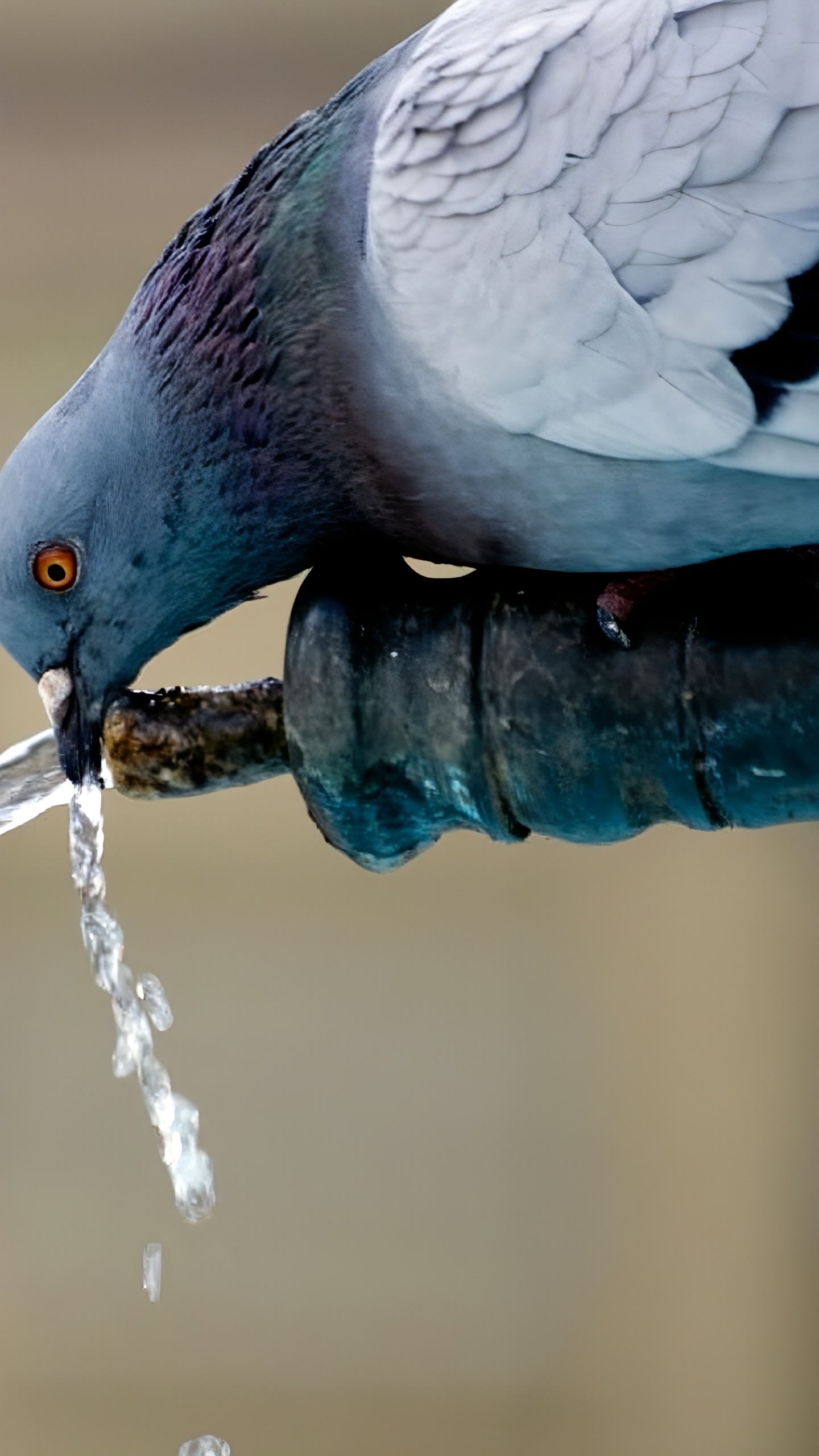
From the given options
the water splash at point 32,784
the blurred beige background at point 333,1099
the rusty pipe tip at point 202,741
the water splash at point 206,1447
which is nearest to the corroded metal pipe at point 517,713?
the rusty pipe tip at point 202,741

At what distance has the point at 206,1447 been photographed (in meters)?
1.73

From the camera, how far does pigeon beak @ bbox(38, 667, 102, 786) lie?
82 cm

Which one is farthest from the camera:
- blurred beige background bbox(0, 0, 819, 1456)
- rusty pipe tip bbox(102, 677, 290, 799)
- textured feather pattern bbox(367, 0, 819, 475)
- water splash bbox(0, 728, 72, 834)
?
Result: blurred beige background bbox(0, 0, 819, 1456)

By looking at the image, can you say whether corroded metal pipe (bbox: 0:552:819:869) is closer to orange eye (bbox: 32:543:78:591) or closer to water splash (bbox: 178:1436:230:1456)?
orange eye (bbox: 32:543:78:591)

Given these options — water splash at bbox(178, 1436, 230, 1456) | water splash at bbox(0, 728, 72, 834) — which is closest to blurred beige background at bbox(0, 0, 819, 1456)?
water splash at bbox(178, 1436, 230, 1456)

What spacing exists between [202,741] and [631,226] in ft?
1.05

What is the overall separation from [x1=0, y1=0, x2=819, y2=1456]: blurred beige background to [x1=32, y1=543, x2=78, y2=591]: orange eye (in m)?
1.42

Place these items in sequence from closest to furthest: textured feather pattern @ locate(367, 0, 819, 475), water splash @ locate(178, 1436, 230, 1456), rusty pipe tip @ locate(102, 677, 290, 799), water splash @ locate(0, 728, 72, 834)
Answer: textured feather pattern @ locate(367, 0, 819, 475) → rusty pipe tip @ locate(102, 677, 290, 799) → water splash @ locate(0, 728, 72, 834) → water splash @ locate(178, 1436, 230, 1456)

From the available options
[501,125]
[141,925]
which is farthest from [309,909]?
[501,125]

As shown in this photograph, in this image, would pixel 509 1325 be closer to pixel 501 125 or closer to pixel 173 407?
pixel 173 407

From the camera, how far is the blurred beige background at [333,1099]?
2.24 m

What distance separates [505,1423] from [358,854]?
1781mm

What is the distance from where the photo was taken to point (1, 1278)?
2.27 meters

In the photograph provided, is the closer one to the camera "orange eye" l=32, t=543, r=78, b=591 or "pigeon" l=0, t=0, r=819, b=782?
"pigeon" l=0, t=0, r=819, b=782
